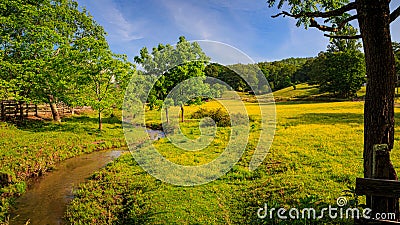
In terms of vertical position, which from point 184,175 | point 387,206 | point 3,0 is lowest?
point 184,175

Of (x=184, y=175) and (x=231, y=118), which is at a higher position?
(x=231, y=118)

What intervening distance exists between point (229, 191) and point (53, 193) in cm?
711

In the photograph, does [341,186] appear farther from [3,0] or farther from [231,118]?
[3,0]

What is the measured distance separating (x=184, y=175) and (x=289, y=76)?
9046cm

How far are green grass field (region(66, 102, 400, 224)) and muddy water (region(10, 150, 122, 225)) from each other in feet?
1.92

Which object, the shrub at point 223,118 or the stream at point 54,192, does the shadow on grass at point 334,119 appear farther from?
the stream at point 54,192

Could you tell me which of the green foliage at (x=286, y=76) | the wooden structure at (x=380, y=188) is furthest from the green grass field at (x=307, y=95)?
the wooden structure at (x=380, y=188)

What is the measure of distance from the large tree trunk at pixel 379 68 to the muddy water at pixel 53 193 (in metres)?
8.72

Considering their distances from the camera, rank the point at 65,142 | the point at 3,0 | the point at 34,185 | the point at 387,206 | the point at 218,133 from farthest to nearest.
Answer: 1. the point at 3,0
2. the point at 218,133
3. the point at 65,142
4. the point at 34,185
5. the point at 387,206

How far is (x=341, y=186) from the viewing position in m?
8.12

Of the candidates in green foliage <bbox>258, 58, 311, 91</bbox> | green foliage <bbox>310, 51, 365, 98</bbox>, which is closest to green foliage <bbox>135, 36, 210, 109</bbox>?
green foliage <bbox>310, 51, 365, 98</bbox>

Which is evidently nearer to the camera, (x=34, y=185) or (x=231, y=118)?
(x=34, y=185)

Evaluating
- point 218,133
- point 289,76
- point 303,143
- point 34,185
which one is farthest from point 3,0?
point 289,76

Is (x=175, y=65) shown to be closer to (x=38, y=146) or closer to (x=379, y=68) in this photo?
(x=38, y=146)
